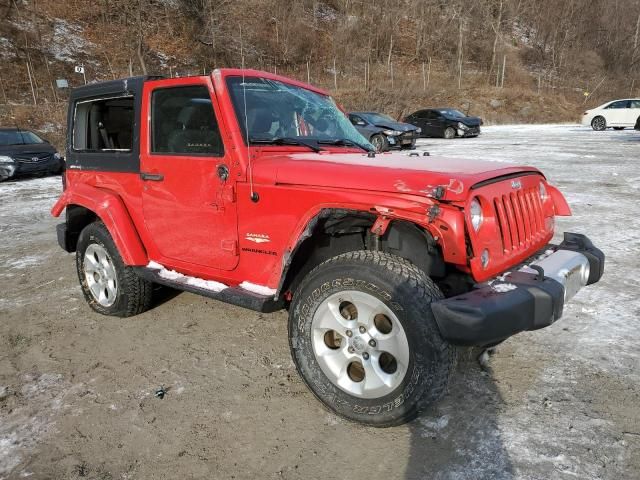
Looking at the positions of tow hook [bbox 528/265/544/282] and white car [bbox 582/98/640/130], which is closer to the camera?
tow hook [bbox 528/265/544/282]

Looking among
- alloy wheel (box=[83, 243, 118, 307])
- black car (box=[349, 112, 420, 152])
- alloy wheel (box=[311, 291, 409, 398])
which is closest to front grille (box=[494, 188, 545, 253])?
alloy wheel (box=[311, 291, 409, 398])

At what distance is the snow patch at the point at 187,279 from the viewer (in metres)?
3.29

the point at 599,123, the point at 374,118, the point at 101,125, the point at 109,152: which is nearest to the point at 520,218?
the point at 109,152

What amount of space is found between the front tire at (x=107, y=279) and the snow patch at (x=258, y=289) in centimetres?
118

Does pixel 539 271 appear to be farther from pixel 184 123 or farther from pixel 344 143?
pixel 184 123

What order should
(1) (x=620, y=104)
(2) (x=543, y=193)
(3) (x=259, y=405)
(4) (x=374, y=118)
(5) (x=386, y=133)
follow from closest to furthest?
(3) (x=259, y=405) → (2) (x=543, y=193) → (5) (x=386, y=133) → (4) (x=374, y=118) → (1) (x=620, y=104)

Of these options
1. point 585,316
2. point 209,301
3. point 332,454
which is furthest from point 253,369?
point 585,316

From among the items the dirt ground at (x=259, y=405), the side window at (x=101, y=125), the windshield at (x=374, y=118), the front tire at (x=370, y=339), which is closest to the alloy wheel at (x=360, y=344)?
the front tire at (x=370, y=339)

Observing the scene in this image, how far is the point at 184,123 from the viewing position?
340cm

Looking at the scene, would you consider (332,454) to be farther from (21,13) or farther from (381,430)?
(21,13)

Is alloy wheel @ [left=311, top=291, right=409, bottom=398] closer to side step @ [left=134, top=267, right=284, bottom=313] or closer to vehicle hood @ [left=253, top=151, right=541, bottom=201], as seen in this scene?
side step @ [left=134, top=267, right=284, bottom=313]

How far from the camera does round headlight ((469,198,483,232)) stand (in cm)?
245

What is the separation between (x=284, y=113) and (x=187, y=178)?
2.84 ft

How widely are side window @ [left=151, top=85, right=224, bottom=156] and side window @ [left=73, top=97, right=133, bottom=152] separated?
0.45 m
